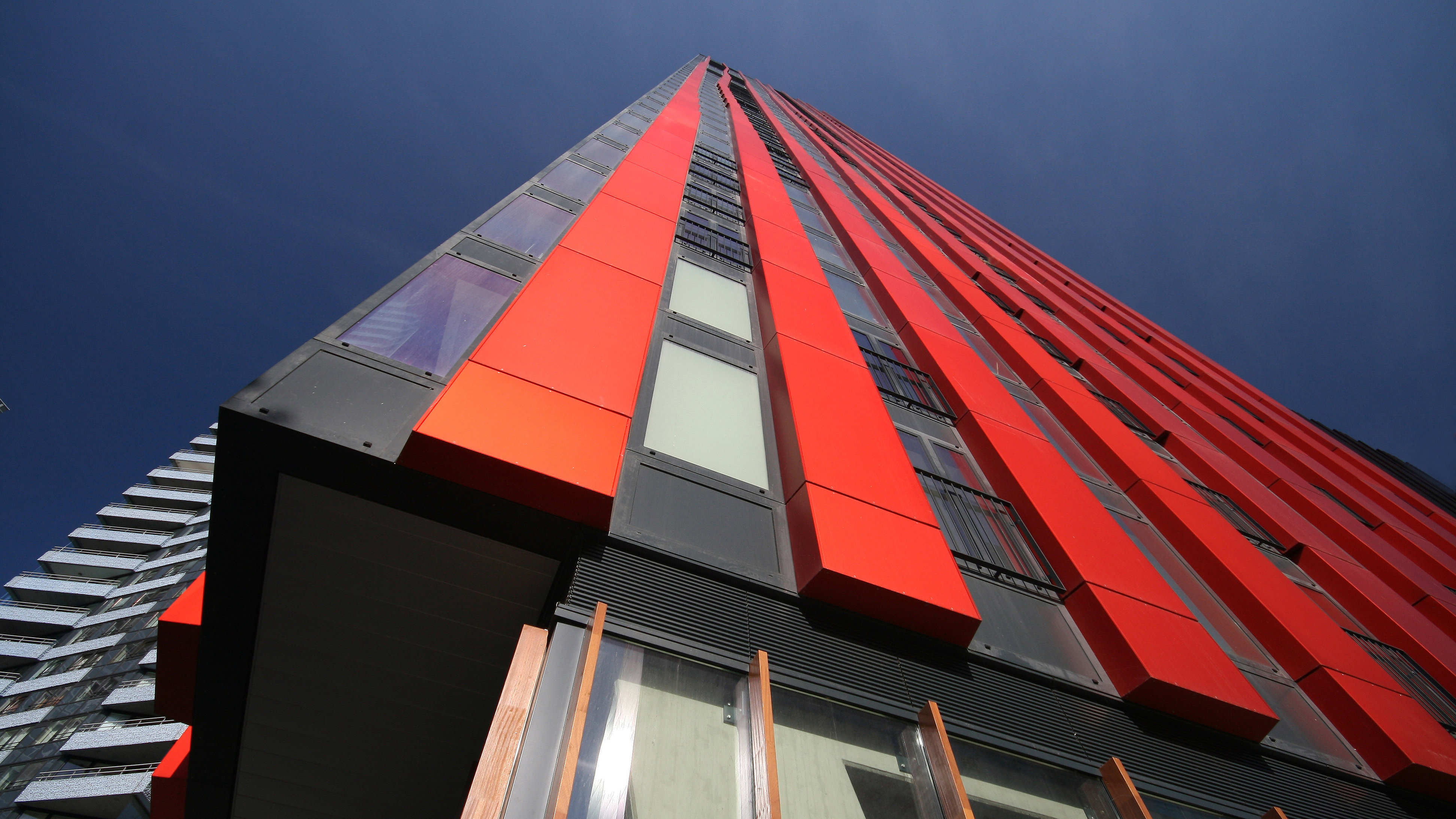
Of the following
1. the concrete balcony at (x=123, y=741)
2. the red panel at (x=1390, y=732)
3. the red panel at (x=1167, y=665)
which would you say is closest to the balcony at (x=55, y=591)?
the concrete balcony at (x=123, y=741)

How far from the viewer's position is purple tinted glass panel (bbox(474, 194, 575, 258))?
740 centimetres

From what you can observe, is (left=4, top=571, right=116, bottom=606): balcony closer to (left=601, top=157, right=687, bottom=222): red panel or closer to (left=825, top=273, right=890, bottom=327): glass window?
(left=601, top=157, right=687, bottom=222): red panel

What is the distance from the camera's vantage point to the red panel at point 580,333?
505cm

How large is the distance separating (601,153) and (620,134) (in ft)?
9.36

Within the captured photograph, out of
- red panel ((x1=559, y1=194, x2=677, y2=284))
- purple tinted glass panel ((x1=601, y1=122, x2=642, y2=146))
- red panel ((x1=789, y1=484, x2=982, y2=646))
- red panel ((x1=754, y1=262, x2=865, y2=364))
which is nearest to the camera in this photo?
red panel ((x1=789, y1=484, x2=982, y2=646))

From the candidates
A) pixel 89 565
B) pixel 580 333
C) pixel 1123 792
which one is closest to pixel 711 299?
pixel 580 333

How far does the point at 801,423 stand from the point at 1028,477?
3419 mm

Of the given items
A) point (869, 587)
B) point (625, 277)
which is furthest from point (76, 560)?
point (869, 587)

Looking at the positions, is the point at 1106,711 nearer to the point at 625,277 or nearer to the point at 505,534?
the point at 505,534

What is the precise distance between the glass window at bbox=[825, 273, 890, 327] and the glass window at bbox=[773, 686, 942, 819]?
8444mm

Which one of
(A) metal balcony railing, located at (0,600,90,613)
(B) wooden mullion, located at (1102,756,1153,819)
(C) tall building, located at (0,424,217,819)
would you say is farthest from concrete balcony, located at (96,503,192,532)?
(B) wooden mullion, located at (1102,756,1153,819)

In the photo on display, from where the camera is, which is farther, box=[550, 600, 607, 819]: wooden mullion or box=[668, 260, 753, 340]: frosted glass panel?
box=[668, 260, 753, 340]: frosted glass panel

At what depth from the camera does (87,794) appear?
2869 cm

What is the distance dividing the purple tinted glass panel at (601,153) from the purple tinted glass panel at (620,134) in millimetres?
723
